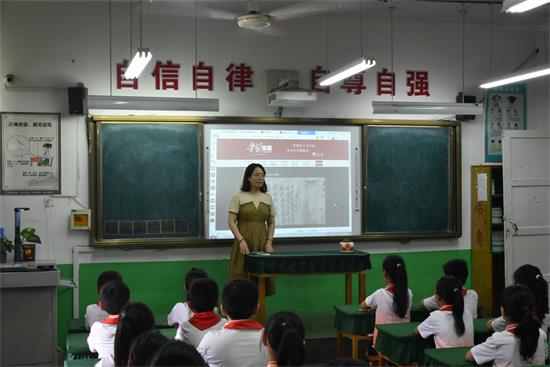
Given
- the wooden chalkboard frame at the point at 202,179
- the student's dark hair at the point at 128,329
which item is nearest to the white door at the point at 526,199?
the wooden chalkboard frame at the point at 202,179

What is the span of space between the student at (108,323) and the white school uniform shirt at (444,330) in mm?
1708

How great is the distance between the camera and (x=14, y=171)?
18.8ft

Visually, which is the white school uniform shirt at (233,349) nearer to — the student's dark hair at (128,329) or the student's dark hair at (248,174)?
the student's dark hair at (128,329)

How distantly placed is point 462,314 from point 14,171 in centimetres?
390

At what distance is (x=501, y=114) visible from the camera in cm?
702

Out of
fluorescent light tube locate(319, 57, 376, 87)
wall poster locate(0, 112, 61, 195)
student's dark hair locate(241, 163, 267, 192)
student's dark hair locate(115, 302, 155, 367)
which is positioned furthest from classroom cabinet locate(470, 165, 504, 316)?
student's dark hair locate(115, 302, 155, 367)

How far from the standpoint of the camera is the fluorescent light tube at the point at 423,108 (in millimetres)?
5934

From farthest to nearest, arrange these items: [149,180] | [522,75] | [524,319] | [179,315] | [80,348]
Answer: [149,180] < [522,75] < [179,315] < [80,348] < [524,319]

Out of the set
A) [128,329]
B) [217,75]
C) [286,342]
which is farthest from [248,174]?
[286,342]

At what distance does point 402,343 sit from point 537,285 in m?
0.90

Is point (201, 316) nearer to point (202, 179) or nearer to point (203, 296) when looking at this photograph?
point (203, 296)

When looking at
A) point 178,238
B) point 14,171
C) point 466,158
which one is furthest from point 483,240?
point 14,171

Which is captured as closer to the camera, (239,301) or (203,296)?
(239,301)

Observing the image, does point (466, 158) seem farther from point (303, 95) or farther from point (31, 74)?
point (31, 74)
